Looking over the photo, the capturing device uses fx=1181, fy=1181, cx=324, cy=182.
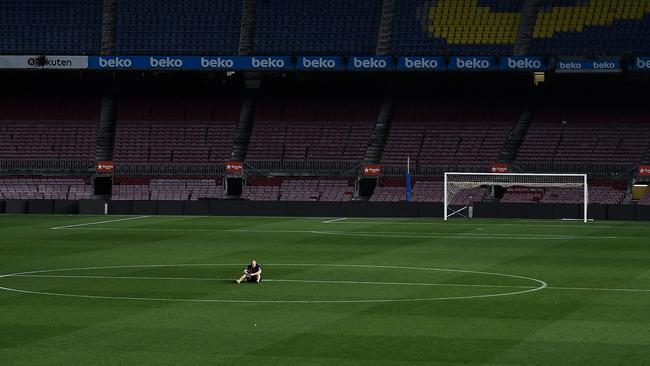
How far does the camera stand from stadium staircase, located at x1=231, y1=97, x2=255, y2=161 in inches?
3049

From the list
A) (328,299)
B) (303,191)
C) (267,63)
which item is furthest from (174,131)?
(328,299)

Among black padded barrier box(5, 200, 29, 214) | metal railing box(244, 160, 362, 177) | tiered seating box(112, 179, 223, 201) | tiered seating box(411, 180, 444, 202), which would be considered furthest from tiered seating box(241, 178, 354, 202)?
black padded barrier box(5, 200, 29, 214)

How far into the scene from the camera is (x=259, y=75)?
8194cm

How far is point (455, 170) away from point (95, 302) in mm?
47236

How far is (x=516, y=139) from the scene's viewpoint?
75688mm

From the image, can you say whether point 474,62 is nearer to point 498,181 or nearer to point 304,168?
point 498,181

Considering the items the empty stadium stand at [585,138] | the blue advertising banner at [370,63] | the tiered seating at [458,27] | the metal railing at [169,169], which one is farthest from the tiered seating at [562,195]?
the metal railing at [169,169]

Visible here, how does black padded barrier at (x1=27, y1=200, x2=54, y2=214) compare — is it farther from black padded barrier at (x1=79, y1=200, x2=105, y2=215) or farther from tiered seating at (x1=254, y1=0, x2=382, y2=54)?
tiered seating at (x1=254, y1=0, x2=382, y2=54)

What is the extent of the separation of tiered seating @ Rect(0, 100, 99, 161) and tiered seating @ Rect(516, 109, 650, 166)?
28704 millimetres

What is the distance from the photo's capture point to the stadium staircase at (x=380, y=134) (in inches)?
2995

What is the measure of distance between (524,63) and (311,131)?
1466 cm

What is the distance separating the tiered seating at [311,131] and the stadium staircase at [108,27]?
36.4ft

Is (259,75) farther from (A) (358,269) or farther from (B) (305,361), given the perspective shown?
(B) (305,361)

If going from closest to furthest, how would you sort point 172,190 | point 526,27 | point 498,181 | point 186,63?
1. point 498,181
2. point 172,190
3. point 186,63
4. point 526,27
